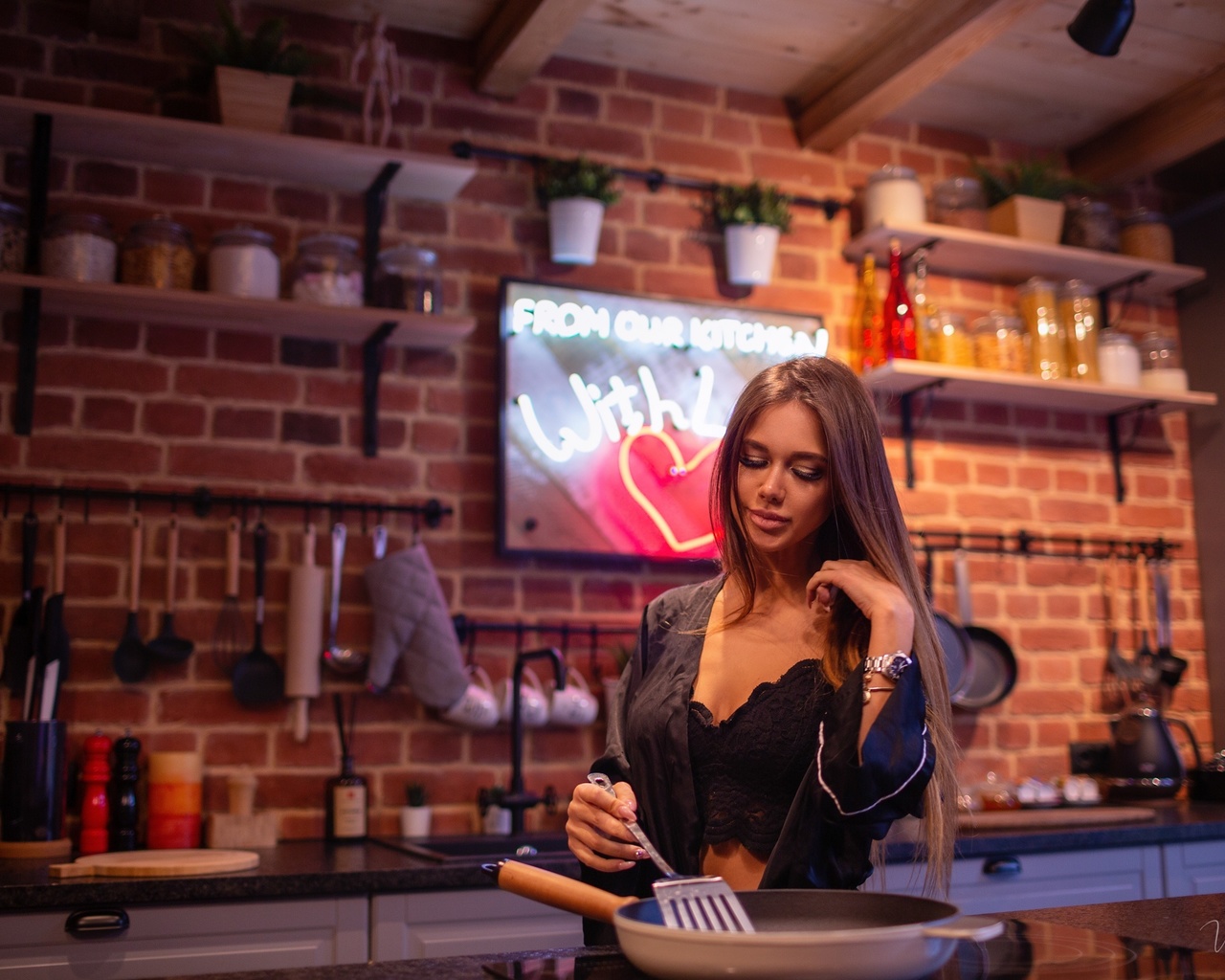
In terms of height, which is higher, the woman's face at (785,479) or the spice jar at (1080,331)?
the spice jar at (1080,331)

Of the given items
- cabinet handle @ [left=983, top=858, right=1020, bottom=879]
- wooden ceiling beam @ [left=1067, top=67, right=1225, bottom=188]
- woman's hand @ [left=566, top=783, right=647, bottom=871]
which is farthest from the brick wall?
woman's hand @ [left=566, top=783, right=647, bottom=871]

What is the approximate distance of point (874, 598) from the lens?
1.49m

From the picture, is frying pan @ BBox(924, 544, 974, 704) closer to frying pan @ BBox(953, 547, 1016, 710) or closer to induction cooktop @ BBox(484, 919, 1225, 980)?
frying pan @ BBox(953, 547, 1016, 710)

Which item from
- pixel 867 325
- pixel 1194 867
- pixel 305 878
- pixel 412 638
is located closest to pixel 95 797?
pixel 305 878

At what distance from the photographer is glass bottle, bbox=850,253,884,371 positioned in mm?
3406

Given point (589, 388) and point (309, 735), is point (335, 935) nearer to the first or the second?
point (309, 735)

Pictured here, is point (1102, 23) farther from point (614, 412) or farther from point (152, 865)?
point (152, 865)

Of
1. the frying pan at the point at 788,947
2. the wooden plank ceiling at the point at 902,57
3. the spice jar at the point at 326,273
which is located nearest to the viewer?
the frying pan at the point at 788,947

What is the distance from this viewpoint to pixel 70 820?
2.57 m

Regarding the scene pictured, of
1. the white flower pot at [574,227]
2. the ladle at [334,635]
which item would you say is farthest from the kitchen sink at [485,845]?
the white flower pot at [574,227]

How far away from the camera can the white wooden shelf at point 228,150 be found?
2625 mm

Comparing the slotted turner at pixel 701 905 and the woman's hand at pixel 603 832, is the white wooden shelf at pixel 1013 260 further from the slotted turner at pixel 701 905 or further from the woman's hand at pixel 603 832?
the slotted turner at pixel 701 905

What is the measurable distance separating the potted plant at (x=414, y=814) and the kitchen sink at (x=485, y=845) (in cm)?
2

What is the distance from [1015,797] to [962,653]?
396 millimetres
